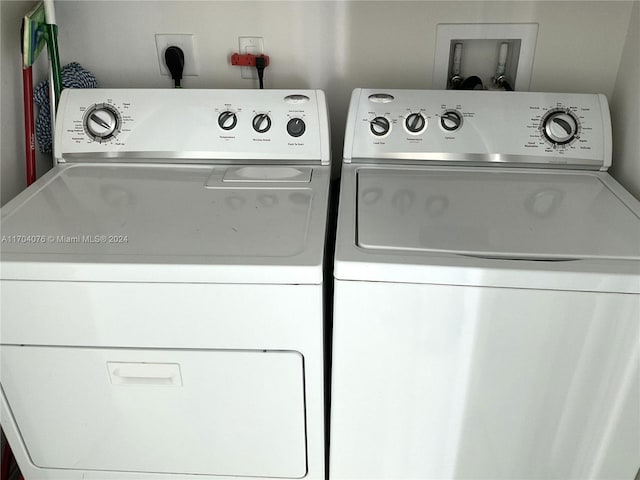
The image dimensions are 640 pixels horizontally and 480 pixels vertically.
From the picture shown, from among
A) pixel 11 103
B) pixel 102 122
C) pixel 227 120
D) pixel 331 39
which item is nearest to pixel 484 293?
pixel 227 120

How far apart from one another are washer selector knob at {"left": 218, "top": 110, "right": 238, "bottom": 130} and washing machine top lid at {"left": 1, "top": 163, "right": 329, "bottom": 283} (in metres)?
0.10

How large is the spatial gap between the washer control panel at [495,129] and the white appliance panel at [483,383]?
51 cm

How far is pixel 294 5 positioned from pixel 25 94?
2.46 feet

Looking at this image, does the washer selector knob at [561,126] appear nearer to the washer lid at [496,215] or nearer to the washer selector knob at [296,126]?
the washer lid at [496,215]

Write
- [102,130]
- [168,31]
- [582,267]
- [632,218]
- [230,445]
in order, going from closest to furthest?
[582,267], [632,218], [230,445], [102,130], [168,31]

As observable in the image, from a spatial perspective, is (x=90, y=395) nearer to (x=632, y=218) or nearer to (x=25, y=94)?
(x=25, y=94)

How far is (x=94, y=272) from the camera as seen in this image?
0.97 m

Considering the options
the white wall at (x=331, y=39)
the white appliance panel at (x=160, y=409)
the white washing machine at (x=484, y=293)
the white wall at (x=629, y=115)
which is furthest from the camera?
the white wall at (x=331, y=39)

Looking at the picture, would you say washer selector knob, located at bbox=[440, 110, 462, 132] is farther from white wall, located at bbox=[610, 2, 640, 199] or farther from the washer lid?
white wall, located at bbox=[610, 2, 640, 199]

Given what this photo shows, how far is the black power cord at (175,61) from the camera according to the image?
4.96 ft

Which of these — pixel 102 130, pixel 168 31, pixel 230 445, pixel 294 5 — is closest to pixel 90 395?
pixel 230 445

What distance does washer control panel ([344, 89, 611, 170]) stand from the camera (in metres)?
1.33

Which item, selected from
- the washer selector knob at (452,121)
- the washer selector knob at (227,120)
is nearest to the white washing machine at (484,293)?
the washer selector knob at (452,121)

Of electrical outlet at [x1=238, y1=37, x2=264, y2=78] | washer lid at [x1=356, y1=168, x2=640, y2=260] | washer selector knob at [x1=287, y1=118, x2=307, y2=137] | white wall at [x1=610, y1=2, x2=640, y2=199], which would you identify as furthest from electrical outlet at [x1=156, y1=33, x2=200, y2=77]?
white wall at [x1=610, y1=2, x2=640, y2=199]
